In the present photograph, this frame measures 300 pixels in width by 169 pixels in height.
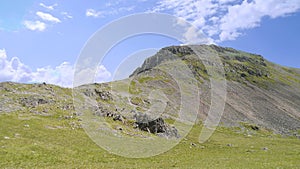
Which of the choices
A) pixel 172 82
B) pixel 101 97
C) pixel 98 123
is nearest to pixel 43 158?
pixel 98 123

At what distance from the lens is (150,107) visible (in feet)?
375

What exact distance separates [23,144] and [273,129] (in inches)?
4637

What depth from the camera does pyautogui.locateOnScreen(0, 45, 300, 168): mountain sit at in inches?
2296

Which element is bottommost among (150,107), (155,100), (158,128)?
(158,128)

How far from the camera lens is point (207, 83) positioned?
607 ft

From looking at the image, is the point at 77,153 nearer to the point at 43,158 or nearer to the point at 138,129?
the point at 43,158

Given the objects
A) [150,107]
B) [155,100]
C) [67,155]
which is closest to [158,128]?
[67,155]

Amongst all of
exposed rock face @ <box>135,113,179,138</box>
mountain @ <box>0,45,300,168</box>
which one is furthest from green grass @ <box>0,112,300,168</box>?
exposed rock face @ <box>135,113,179,138</box>

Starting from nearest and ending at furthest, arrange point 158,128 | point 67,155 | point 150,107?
point 67,155 → point 158,128 → point 150,107

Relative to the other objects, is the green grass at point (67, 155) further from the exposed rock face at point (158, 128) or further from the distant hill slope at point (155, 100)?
the exposed rock face at point (158, 128)

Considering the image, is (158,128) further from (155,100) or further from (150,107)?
(155,100)

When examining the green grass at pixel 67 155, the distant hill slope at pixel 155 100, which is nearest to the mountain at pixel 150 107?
the distant hill slope at pixel 155 100

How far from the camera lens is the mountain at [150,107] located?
58.3 meters

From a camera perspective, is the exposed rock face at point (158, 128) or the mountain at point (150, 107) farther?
the exposed rock face at point (158, 128)
